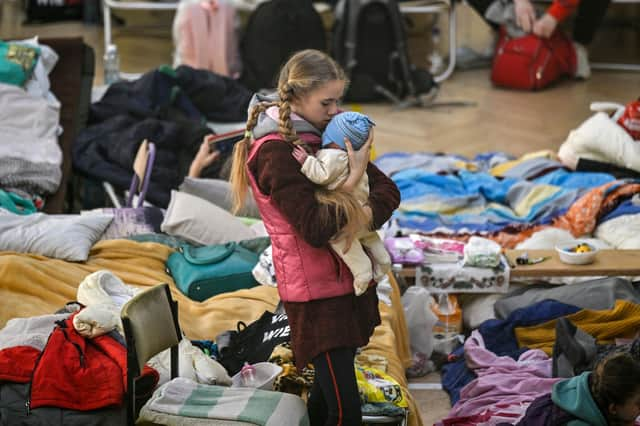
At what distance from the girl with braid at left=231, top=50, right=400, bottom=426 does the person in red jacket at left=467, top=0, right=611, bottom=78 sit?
4835 mm

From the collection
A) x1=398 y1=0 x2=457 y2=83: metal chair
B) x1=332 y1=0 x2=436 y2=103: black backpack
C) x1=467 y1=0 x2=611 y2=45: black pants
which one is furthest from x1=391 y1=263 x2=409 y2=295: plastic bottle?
x1=467 y1=0 x2=611 y2=45: black pants

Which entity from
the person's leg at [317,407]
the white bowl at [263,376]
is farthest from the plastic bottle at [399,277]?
the person's leg at [317,407]

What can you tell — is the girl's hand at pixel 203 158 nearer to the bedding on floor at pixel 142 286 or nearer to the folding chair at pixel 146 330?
the bedding on floor at pixel 142 286

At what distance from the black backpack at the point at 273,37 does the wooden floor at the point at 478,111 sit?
2.07 feet

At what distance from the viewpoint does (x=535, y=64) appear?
7.36 meters

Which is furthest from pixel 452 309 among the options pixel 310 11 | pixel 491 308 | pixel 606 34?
pixel 606 34

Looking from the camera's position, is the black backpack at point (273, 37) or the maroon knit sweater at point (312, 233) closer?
the maroon knit sweater at point (312, 233)

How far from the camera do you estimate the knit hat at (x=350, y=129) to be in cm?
269

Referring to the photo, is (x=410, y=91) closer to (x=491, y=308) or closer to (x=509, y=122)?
(x=509, y=122)

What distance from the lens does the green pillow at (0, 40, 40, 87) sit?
530cm

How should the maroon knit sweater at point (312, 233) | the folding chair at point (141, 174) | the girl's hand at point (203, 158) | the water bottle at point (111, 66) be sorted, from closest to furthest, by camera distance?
the maroon knit sweater at point (312, 233), the folding chair at point (141, 174), the girl's hand at point (203, 158), the water bottle at point (111, 66)

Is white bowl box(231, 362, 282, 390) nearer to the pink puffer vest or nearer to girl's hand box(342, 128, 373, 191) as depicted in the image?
the pink puffer vest

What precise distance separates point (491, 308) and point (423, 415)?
0.64 m

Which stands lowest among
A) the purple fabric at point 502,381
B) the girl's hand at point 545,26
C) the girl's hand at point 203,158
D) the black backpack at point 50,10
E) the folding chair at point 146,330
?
the black backpack at point 50,10
